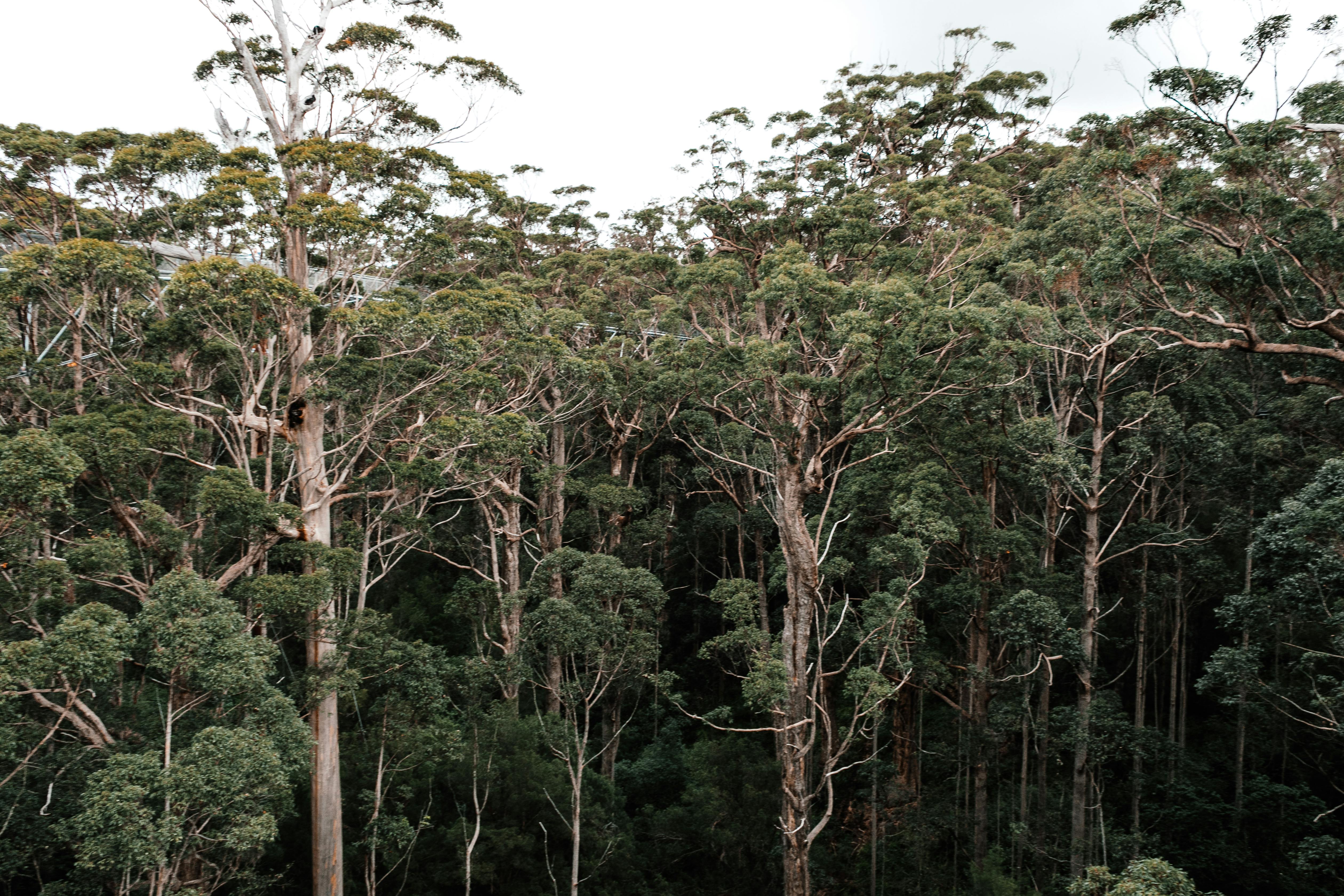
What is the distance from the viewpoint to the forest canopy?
340 inches

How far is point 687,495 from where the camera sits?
60.8 feet

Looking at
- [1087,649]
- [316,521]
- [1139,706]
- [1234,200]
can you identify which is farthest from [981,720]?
[316,521]

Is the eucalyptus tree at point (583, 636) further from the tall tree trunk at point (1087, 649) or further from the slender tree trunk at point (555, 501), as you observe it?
the tall tree trunk at point (1087, 649)

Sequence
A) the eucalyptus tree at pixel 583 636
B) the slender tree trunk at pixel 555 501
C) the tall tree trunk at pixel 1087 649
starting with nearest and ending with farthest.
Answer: the tall tree trunk at pixel 1087 649
the eucalyptus tree at pixel 583 636
the slender tree trunk at pixel 555 501

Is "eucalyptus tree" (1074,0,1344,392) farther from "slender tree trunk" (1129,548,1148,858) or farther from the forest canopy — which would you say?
"slender tree trunk" (1129,548,1148,858)

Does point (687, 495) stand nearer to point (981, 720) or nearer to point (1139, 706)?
point (981, 720)

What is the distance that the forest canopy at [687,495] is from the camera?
28.4 feet

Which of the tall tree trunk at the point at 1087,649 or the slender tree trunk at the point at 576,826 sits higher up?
the tall tree trunk at the point at 1087,649

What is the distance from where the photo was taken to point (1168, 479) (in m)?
15.2

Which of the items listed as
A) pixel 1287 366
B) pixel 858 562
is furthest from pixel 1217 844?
pixel 1287 366

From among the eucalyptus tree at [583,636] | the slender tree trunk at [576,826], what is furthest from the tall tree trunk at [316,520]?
the eucalyptus tree at [583,636]

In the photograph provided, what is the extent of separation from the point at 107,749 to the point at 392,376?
538 centimetres

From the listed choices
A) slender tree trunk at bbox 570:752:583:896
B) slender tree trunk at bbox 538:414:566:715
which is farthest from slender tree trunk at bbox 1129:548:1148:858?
slender tree trunk at bbox 538:414:566:715

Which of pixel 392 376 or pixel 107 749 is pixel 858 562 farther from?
pixel 107 749
